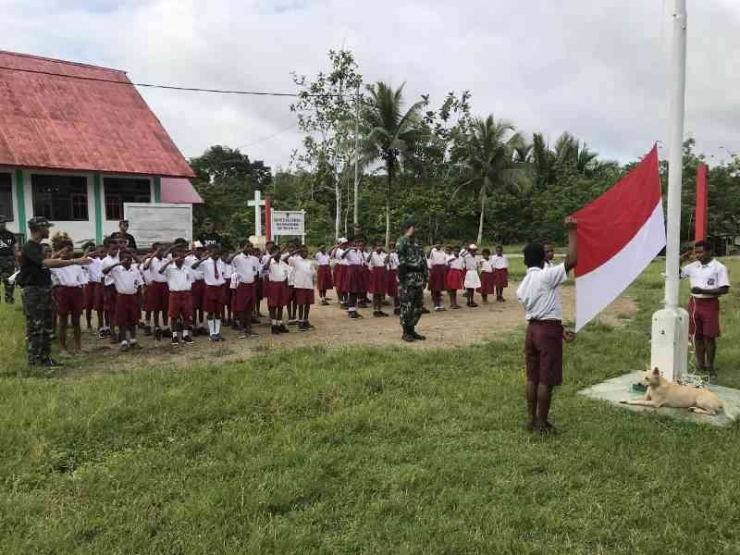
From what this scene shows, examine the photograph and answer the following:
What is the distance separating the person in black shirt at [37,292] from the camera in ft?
22.5

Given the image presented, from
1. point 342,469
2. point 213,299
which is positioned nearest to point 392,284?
point 213,299

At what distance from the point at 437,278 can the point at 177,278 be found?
6.32 meters

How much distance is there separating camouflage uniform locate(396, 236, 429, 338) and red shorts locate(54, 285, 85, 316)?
4.64 m

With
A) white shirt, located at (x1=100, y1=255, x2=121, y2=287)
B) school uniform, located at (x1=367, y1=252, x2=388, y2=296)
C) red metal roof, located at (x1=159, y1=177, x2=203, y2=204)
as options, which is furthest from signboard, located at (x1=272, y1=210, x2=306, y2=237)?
white shirt, located at (x1=100, y1=255, x2=121, y2=287)

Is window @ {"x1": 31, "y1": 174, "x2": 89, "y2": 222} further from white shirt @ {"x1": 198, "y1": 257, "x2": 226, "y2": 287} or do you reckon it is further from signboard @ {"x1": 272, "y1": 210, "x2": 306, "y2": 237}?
white shirt @ {"x1": 198, "y1": 257, "x2": 226, "y2": 287}

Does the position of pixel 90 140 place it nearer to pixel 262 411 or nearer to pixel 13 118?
pixel 13 118

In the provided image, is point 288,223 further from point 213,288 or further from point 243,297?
point 213,288

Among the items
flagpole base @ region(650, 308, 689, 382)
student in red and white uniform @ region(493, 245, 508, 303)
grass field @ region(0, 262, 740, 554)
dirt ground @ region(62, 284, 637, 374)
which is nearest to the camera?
grass field @ region(0, 262, 740, 554)

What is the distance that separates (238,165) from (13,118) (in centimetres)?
3338

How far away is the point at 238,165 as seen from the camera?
5331 cm

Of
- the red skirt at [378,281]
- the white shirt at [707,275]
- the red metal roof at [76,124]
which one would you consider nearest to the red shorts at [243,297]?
the red skirt at [378,281]

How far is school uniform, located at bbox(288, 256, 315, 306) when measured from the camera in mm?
10055

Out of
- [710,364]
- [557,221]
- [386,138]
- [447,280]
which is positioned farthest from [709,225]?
[710,364]

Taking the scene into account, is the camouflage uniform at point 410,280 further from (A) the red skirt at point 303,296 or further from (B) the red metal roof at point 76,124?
(B) the red metal roof at point 76,124
